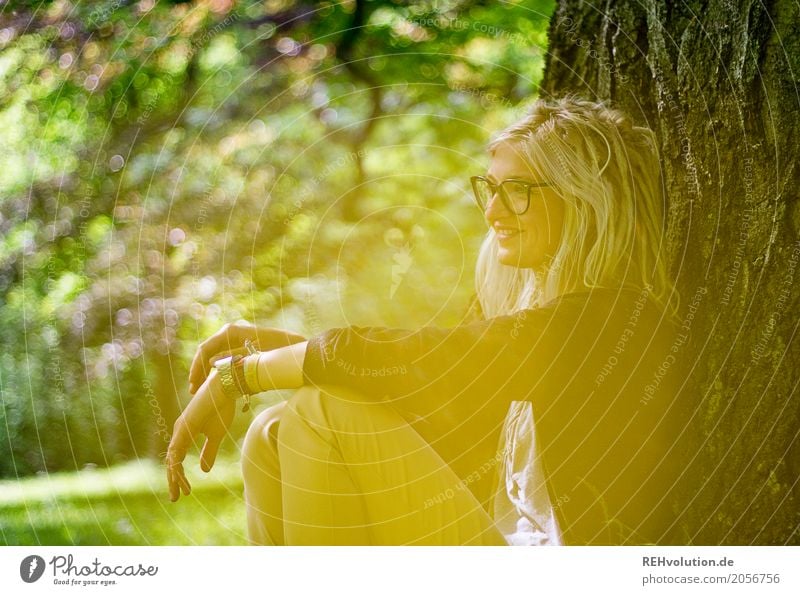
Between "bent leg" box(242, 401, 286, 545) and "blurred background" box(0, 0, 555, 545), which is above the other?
"blurred background" box(0, 0, 555, 545)

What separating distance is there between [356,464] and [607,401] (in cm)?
33

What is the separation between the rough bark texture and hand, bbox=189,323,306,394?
0.54m

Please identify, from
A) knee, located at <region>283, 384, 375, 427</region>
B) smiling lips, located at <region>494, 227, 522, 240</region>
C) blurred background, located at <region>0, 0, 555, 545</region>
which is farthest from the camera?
blurred background, located at <region>0, 0, 555, 545</region>

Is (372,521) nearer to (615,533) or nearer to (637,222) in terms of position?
(615,533)

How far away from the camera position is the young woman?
37.4 inches

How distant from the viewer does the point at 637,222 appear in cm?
107

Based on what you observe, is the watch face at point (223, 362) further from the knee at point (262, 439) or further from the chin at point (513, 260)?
the chin at point (513, 260)

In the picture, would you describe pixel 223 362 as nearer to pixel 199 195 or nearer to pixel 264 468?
pixel 264 468

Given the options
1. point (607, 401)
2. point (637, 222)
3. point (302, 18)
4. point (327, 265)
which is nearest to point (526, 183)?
point (637, 222)

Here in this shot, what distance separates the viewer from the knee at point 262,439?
0.99 metres

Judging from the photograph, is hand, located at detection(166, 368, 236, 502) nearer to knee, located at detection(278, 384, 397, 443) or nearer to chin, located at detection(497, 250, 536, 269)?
knee, located at detection(278, 384, 397, 443)

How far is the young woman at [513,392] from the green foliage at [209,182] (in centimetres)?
22

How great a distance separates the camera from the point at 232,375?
99 centimetres
